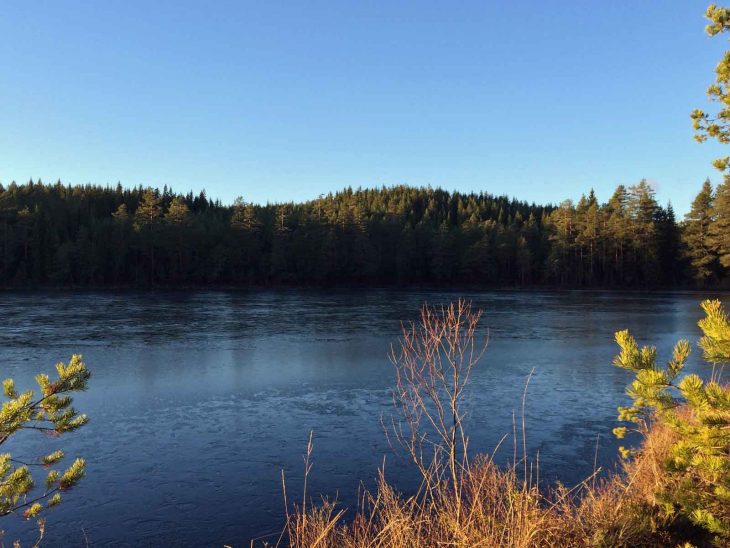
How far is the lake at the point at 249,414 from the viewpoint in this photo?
869 cm

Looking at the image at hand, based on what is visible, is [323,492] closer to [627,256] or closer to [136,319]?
[136,319]

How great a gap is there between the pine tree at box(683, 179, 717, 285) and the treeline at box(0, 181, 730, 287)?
0.68 ft

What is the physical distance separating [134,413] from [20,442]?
263 centimetres

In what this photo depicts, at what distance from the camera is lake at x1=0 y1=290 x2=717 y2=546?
8.69 meters

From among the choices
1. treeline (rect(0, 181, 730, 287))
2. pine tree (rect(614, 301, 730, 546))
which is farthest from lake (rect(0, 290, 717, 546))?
treeline (rect(0, 181, 730, 287))

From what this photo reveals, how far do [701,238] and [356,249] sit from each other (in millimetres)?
49581

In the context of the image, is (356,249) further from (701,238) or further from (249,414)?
(249,414)

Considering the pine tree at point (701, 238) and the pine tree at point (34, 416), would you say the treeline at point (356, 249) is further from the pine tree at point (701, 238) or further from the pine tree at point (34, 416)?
the pine tree at point (34, 416)

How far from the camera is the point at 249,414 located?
545 inches

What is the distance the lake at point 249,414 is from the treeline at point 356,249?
47.8 m

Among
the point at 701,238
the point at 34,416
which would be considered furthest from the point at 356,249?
the point at 34,416

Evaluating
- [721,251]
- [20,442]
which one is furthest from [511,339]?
[721,251]

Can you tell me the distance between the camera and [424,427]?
1307 centimetres

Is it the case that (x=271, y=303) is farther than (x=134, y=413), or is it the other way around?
(x=271, y=303)
